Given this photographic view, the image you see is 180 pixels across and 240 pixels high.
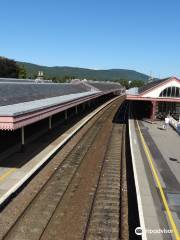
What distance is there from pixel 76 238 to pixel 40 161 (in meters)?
9.37

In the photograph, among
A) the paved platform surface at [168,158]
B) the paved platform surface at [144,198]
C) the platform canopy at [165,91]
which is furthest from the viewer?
the platform canopy at [165,91]

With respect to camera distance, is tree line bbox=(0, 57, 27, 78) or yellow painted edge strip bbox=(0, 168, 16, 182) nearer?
yellow painted edge strip bbox=(0, 168, 16, 182)

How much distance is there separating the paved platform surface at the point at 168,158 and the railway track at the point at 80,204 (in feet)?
6.86

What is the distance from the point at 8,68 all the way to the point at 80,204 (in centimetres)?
10746

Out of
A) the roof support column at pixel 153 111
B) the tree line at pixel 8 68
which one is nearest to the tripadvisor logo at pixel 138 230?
the roof support column at pixel 153 111

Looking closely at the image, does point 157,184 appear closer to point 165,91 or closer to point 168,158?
point 168,158

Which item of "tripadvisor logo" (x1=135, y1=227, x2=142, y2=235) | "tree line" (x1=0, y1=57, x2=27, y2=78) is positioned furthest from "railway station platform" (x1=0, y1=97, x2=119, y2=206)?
"tree line" (x1=0, y1=57, x2=27, y2=78)

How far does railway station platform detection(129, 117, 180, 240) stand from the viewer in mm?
12225

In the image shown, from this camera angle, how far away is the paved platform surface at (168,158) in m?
15.2

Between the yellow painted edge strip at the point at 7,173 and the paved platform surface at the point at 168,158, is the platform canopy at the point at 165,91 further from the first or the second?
the yellow painted edge strip at the point at 7,173

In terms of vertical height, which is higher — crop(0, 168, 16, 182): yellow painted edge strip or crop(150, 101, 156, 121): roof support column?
crop(150, 101, 156, 121): roof support column

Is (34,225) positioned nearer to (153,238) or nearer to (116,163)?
(153,238)

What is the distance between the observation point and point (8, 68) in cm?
11638

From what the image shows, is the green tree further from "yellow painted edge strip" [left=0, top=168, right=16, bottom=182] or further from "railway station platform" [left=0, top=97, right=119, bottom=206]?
"yellow painted edge strip" [left=0, top=168, right=16, bottom=182]
